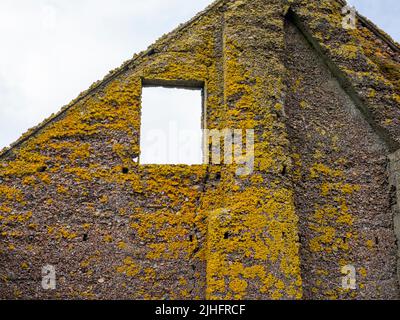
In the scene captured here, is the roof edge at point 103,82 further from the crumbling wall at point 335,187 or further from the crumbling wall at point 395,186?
the crumbling wall at point 395,186

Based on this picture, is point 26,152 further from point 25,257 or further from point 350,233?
point 350,233

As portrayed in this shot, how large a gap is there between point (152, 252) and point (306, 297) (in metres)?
1.78

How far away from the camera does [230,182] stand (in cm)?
734

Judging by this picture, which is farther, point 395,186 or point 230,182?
point 395,186

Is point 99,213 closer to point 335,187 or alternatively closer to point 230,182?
point 230,182

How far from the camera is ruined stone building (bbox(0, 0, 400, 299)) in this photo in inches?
277

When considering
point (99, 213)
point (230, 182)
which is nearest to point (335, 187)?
point (230, 182)

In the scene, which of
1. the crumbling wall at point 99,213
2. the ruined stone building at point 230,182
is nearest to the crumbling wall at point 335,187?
the ruined stone building at point 230,182

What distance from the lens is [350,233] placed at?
7617mm

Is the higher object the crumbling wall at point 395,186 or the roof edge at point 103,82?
the roof edge at point 103,82

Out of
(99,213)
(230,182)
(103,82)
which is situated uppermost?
(103,82)

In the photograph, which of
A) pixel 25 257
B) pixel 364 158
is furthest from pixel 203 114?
pixel 25 257

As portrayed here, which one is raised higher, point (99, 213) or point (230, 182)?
point (230, 182)

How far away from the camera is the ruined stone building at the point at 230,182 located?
7.04 meters
